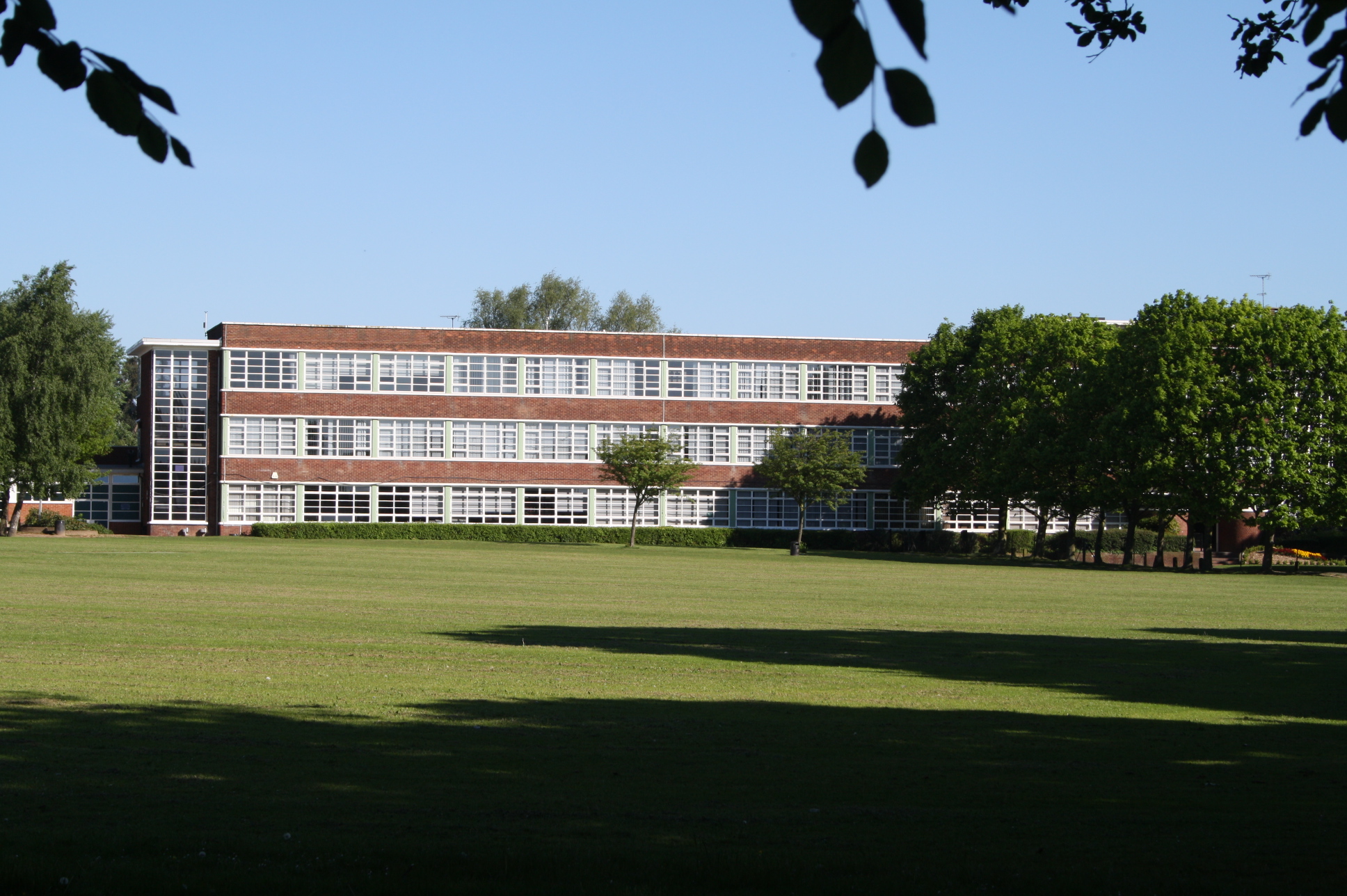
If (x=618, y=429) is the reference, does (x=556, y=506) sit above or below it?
below

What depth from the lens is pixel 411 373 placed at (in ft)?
237

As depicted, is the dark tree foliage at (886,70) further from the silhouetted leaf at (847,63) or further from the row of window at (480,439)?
the row of window at (480,439)

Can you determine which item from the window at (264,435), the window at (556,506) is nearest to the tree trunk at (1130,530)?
the window at (556,506)

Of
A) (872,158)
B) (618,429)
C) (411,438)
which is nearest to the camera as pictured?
(872,158)

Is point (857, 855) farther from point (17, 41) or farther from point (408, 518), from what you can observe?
point (408, 518)

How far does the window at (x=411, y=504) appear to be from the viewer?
2817 inches

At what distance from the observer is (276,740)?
9477mm

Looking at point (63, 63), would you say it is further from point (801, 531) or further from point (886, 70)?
point (801, 531)

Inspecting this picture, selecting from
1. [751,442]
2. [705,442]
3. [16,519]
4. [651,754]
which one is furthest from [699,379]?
[651,754]

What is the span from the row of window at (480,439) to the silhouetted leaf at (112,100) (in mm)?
66865

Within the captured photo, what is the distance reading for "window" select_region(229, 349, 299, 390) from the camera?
231 feet

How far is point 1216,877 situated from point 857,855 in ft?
5.53

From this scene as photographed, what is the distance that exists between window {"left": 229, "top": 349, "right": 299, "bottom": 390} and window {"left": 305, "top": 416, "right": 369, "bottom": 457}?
8.22ft

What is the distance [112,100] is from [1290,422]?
5412cm
